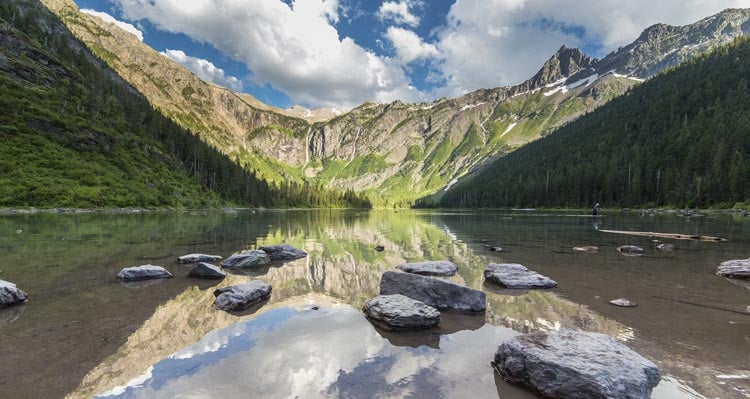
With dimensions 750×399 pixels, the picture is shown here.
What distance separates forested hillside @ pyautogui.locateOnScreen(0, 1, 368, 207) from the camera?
81.4m

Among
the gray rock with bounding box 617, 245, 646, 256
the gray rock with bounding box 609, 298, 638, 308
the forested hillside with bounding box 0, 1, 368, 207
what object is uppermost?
the forested hillside with bounding box 0, 1, 368, 207

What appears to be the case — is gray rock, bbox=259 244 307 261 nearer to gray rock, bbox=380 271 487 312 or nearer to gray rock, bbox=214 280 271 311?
gray rock, bbox=214 280 271 311

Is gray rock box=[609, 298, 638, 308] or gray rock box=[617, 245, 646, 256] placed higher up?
gray rock box=[617, 245, 646, 256]

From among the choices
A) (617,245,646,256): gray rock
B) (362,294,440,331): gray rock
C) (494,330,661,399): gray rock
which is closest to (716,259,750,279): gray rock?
(617,245,646,256): gray rock

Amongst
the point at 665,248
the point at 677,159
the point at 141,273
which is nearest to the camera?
the point at 141,273

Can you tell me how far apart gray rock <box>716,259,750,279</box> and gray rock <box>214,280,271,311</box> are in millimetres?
Answer: 20315

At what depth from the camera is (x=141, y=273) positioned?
49.7 feet

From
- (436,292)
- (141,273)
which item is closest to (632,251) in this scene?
(436,292)

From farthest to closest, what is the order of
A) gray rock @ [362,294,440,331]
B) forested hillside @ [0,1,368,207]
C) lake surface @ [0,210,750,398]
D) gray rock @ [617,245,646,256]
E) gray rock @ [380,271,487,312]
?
forested hillside @ [0,1,368,207] < gray rock @ [617,245,646,256] < gray rock @ [380,271,487,312] < gray rock @ [362,294,440,331] < lake surface @ [0,210,750,398]

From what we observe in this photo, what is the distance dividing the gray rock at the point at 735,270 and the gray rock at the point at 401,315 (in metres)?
15.3

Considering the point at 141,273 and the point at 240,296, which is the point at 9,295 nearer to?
the point at 141,273

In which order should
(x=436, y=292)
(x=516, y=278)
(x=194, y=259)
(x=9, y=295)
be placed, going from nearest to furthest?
(x=9, y=295), (x=436, y=292), (x=516, y=278), (x=194, y=259)

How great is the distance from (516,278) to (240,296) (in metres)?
11.1

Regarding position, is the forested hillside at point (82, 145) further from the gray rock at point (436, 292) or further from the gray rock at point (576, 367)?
the gray rock at point (576, 367)
